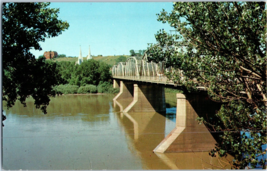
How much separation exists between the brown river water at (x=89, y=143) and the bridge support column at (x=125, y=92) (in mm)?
15024

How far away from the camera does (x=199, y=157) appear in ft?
63.1

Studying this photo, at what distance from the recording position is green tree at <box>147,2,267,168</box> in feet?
23.4

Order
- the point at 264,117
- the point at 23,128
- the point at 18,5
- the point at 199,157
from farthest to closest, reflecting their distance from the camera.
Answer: the point at 23,128
the point at 199,157
the point at 18,5
the point at 264,117

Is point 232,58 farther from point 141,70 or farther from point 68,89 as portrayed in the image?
point 68,89

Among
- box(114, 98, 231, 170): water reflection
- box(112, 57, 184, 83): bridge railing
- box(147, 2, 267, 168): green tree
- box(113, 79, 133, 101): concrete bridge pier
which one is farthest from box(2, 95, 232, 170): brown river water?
box(113, 79, 133, 101): concrete bridge pier

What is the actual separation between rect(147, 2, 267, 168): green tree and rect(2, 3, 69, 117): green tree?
369 cm

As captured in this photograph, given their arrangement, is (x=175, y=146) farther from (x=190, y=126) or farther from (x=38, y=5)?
(x=38, y=5)

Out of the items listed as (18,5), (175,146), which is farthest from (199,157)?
(18,5)

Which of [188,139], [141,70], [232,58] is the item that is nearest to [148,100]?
[141,70]

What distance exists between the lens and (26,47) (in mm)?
9805

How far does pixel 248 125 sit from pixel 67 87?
2055 inches

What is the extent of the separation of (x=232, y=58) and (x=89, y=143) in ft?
54.1

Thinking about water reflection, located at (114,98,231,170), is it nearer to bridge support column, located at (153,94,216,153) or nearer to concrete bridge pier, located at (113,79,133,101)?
bridge support column, located at (153,94,216,153)

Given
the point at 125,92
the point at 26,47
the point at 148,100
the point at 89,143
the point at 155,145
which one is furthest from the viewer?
the point at 125,92
